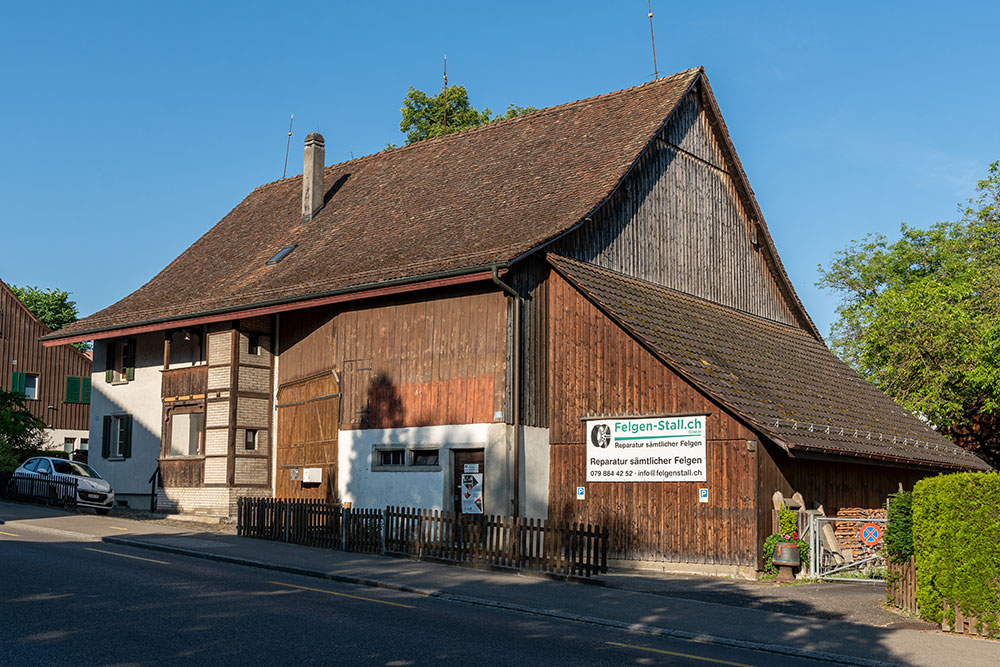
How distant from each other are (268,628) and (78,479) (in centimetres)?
1993

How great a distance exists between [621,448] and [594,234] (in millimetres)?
5597

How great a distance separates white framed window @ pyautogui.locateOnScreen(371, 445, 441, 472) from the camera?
23062 millimetres

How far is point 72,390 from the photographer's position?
173ft

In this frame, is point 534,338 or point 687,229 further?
point 687,229

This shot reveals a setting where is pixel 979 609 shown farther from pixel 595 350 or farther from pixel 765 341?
pixel 765 341

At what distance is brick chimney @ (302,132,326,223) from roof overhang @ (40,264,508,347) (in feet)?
18.3

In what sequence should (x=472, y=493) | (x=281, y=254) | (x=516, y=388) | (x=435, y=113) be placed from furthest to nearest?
(x=435, y=113)
(x=281, y=254)
(x=472, y=493)
(x=516, y=388)

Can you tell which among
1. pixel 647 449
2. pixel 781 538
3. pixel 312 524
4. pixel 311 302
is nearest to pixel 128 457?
pixel 311 302

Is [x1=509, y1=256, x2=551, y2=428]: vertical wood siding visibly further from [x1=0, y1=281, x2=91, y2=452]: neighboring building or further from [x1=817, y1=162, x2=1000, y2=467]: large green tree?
[x1=0, y1=281, x2=91, y2=452]: neighboring building

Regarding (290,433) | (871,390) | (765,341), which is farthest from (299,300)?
(871,390)

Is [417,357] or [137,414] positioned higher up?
[417,357]

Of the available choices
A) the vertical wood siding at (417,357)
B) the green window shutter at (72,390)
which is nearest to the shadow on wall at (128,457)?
the vertical wood siding at (417,357)

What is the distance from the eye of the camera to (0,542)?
19594 mm

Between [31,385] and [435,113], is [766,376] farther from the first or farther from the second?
[31,385]
